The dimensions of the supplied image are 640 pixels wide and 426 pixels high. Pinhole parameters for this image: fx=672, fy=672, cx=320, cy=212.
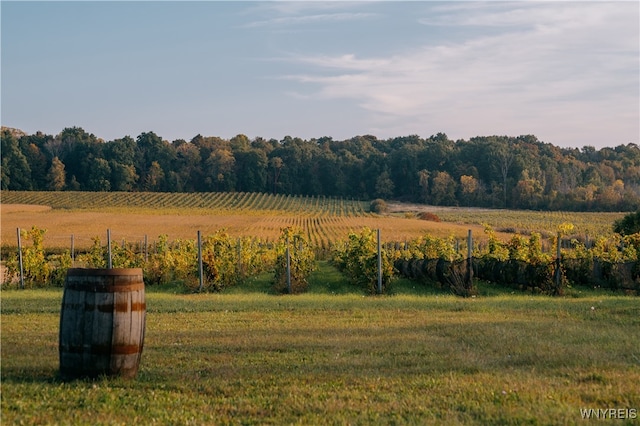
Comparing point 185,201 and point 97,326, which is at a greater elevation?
point 185,201

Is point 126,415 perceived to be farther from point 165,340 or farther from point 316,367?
point 165,340

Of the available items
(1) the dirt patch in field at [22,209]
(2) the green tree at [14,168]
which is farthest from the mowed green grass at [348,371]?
(2) the green tree at [14,168]

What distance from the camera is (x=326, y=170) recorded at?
103 meters

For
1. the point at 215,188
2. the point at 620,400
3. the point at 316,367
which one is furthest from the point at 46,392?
the point at 215,188

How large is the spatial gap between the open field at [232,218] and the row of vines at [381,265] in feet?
47.3

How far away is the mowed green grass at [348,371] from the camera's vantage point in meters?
5.06

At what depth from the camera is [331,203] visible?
291 feet

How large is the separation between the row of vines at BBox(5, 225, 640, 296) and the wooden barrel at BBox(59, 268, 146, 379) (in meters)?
11.6

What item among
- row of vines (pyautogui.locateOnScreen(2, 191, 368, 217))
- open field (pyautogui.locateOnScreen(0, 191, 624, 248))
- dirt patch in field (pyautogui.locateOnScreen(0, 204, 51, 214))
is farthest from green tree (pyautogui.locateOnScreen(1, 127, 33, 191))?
dirt patch in field (pyautogui.locateOnScreen(0, 204, 51, 214))

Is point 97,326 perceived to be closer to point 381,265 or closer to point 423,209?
point 381,265

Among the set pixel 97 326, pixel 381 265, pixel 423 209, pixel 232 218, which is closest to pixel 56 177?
pixel 232 218

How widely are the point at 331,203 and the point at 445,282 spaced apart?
71.1 meters

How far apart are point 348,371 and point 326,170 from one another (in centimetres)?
9683

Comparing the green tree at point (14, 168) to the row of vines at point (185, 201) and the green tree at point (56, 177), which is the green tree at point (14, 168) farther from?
the row of vines at point (185, 201)
